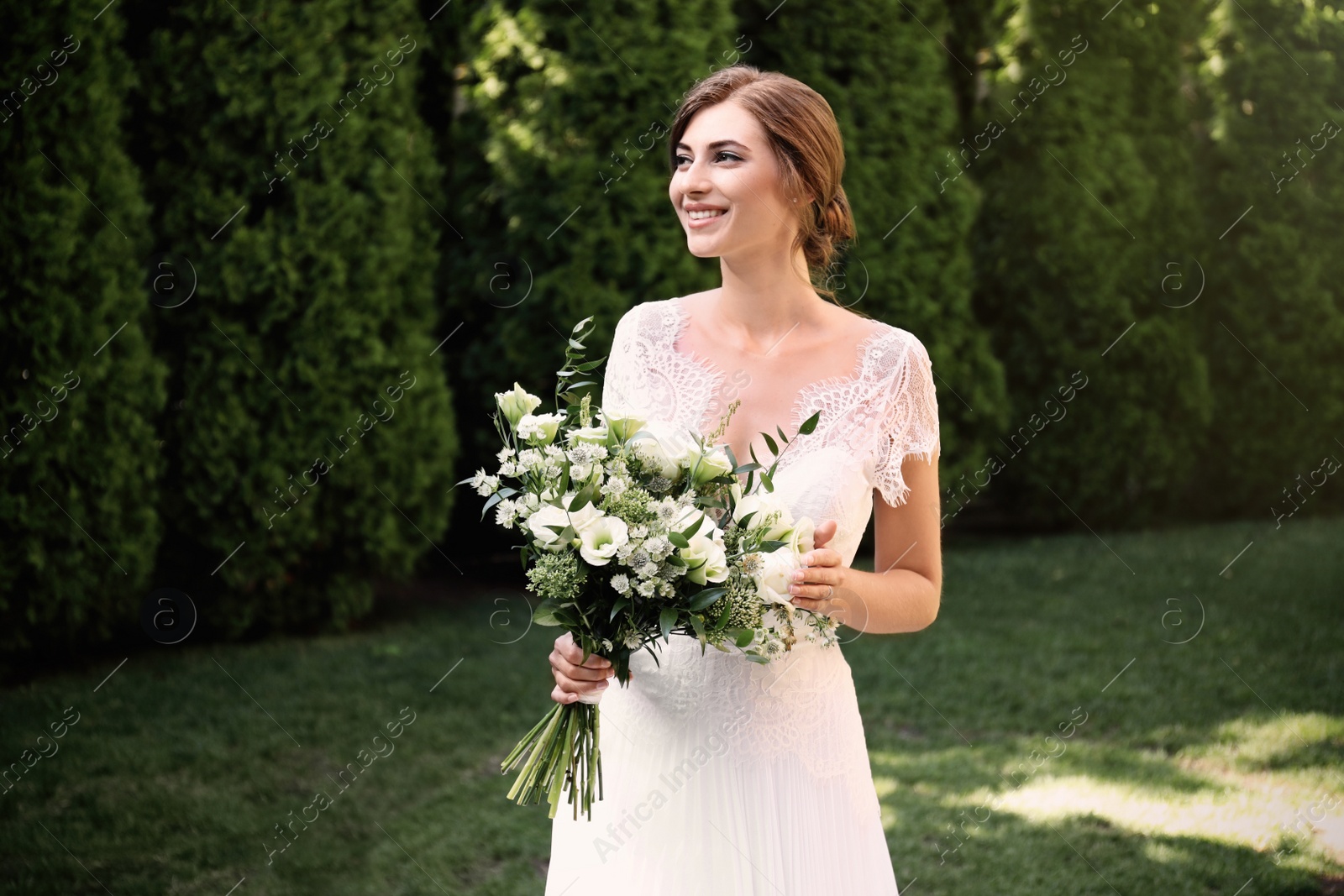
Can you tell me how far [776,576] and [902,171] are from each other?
6877mm

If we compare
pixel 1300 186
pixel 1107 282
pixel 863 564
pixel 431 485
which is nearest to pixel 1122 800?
pixel 863 564

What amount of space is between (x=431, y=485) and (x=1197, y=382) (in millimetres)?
6205

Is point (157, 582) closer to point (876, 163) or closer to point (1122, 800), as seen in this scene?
point (1122, 800)

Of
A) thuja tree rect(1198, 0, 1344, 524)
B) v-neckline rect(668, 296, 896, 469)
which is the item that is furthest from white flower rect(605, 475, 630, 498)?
thuja tree rect(1198, 0, 1344, 524)

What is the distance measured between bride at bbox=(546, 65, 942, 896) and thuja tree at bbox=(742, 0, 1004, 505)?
5518 millimetres

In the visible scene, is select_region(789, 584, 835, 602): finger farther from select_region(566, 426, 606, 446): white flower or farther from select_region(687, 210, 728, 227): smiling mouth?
select_region(687, 210, 728, 227): smiling mouth

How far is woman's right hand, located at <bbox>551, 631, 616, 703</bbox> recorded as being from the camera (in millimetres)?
2262

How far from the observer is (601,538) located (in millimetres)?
2051

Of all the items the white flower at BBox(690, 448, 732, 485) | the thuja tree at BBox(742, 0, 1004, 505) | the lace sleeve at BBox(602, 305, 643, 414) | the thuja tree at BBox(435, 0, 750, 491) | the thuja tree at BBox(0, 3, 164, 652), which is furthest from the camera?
the thuja tree at BBox(742, 0, 1004, 505)

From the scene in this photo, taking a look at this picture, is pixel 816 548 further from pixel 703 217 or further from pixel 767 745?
pixel 703 217

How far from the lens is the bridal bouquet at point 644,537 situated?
2.04 m

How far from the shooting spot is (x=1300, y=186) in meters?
9.59

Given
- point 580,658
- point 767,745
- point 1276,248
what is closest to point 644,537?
point 580,658

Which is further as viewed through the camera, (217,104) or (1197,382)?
(1197,382)
